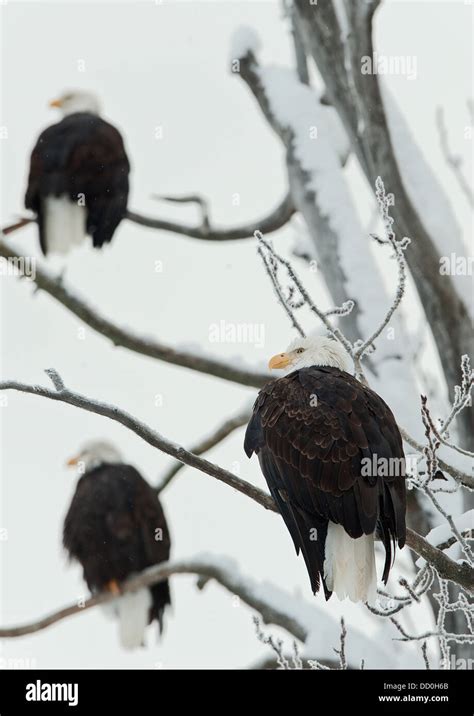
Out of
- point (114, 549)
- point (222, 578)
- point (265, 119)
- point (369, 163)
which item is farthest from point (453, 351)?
point (114, 549)

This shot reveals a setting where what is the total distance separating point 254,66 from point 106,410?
12.9ft

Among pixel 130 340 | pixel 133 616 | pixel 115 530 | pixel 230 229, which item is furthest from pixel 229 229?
pixel 133 616

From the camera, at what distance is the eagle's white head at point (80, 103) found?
8016mm

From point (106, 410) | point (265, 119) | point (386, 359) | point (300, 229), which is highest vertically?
point (265, 119)

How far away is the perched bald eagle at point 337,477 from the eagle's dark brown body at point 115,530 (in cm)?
327

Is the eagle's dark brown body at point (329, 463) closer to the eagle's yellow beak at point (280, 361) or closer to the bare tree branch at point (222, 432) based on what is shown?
the eagle's yellow beak at point (280, 361)

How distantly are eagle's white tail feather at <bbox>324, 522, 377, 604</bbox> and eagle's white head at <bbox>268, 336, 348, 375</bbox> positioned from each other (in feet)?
2.45

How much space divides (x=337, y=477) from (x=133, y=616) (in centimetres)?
398

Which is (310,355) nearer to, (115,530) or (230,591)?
(230,591)

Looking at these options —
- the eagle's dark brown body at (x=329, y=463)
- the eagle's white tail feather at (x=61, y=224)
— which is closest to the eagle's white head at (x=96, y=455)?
the eagle's white tail feather at (x=61, y=224)

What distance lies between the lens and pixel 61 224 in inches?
279

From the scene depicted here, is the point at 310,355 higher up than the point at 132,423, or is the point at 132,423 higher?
the point at 310,355
